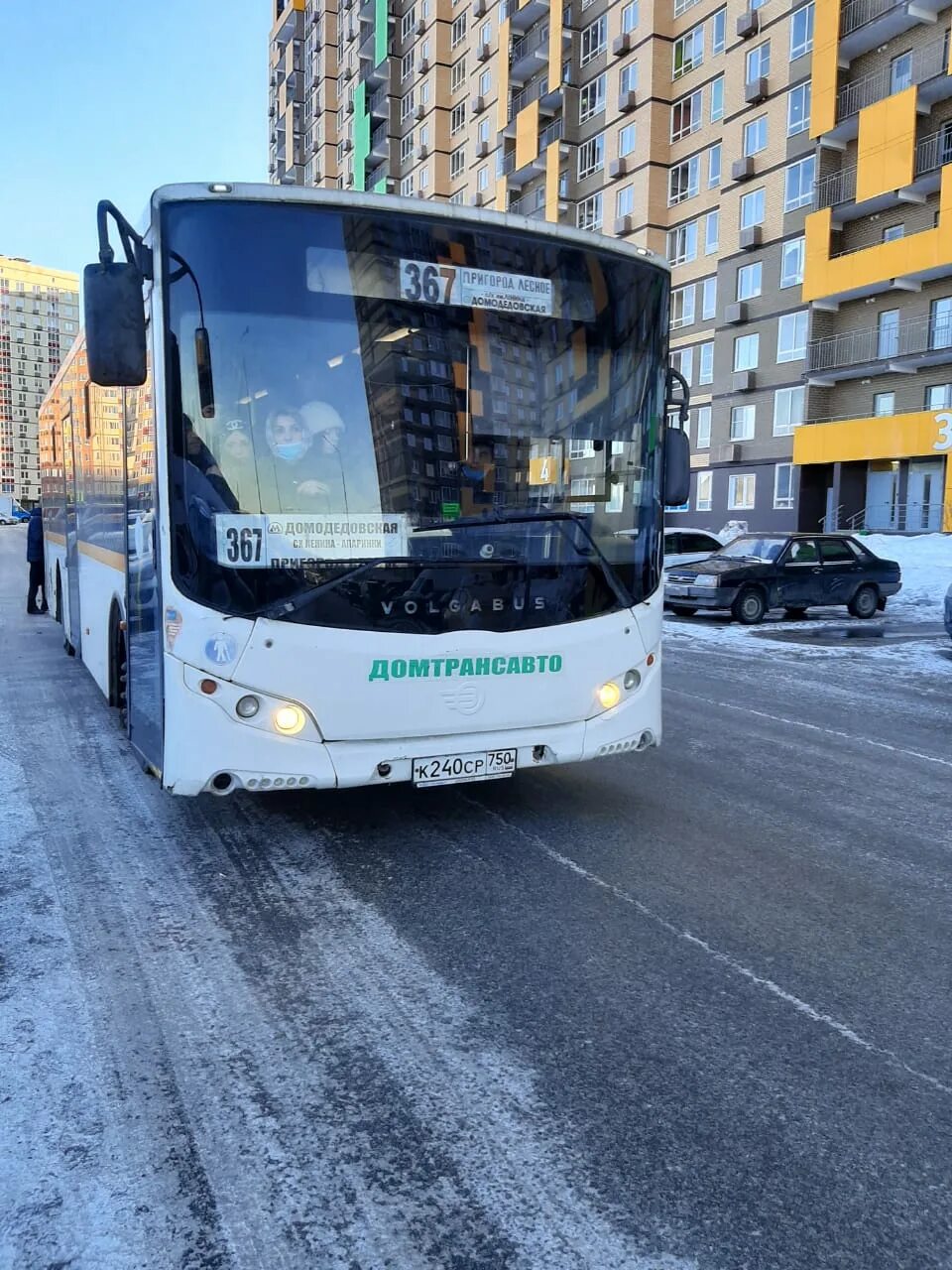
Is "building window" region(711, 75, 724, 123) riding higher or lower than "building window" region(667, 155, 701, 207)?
higher

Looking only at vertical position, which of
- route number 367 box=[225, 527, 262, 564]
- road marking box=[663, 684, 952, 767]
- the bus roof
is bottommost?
road marking box=[663, 684, 952, 767]

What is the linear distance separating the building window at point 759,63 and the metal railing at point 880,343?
10573 millimetres

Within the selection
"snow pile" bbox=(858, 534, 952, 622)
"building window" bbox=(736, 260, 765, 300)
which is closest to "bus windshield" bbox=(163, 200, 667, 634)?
"snow pile" bbox=(858, 534, 952, 622)

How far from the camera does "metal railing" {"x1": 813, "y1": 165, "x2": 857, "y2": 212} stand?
34469 mm

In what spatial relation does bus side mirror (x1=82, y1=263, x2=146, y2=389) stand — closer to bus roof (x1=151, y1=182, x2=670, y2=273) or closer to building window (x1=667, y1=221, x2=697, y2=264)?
bus roof (x1=151, y1=182, x2=670, y2=273)

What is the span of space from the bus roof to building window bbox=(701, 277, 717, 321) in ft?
123

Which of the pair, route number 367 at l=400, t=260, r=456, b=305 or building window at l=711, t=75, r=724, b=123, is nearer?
route number 367 at l=400, t=260, r=456, b=305

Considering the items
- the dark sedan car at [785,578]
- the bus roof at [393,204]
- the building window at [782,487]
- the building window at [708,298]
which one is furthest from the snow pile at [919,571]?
the bus roof at [393,204]

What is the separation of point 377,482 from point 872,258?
33.2 meters

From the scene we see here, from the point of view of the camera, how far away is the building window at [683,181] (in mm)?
40844

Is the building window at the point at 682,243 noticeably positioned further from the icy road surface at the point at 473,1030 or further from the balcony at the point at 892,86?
the icy road surface at the point at 473,1030

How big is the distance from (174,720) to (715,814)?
10.4 feet

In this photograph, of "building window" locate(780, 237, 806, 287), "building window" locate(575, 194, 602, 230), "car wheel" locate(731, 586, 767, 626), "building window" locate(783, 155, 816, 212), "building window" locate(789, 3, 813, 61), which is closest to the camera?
"car wheel" locate(731, 586, 767, 626)

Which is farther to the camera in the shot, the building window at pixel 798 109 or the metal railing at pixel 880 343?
the building window at pixel 798 109
